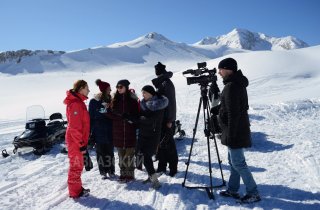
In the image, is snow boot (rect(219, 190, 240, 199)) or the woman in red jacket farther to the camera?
the woman in red jacket

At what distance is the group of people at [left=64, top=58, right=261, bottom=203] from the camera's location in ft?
17.7

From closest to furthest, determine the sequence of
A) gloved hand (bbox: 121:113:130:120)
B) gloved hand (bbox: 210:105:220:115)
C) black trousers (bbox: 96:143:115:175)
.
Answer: gloved hand (bbox: 210:105:220:115)
gloved hand (bbox: 121:113:130:120)
black trousers (bbox: 96:143:115:175)

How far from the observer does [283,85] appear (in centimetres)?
2516

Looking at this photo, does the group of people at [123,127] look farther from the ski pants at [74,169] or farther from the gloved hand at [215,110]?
the gloved hand at [215,110]

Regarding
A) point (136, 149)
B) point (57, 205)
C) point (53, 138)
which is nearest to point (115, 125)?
point (136, 149)

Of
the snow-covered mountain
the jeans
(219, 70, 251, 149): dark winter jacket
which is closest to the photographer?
(219, 70, 251, 149): dark winter jacket

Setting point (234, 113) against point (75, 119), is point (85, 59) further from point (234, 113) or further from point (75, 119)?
point (234, 113)

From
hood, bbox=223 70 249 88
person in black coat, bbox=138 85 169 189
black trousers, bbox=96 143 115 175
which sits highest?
hood, bbox=223 70 249 88

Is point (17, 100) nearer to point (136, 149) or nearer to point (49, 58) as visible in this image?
point (136, 149)

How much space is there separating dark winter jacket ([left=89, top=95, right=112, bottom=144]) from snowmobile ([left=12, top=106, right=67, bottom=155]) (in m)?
3.59

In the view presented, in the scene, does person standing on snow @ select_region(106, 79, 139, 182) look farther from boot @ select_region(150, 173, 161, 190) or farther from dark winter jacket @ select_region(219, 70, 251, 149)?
dark winter jacket @ select_region(219, 70, 251, 149)

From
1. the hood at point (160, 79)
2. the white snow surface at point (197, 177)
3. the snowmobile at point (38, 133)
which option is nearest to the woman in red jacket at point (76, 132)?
the white snow surface at point (197, 177)

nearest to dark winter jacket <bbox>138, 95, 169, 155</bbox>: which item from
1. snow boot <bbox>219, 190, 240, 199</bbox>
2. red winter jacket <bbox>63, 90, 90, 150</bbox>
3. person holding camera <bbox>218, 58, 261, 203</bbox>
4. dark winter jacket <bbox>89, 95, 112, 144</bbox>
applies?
dark winter jacket <bbox>89, 95, 112, 144</bbox>

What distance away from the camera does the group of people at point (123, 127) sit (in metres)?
6.17
